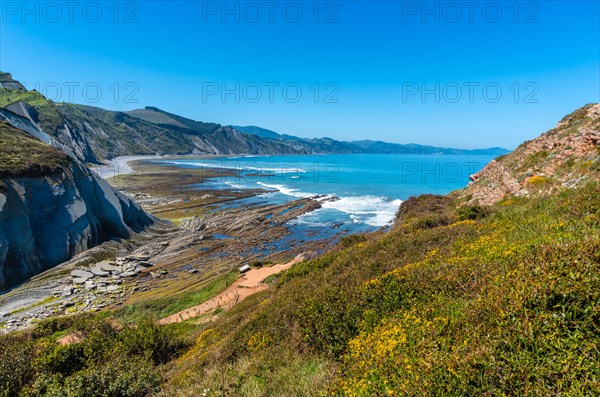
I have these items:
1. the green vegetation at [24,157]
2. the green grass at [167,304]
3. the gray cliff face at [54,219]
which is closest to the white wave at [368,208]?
the green grass at [167,304]

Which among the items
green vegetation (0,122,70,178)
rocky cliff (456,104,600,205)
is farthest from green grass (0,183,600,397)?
green vegetation (0,122,70,178)

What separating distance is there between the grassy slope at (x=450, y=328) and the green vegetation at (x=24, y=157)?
3231 centimetres

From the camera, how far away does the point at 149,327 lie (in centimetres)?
1201

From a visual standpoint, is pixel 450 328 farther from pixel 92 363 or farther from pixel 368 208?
pixel 368 208

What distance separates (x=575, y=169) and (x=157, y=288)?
3232cm

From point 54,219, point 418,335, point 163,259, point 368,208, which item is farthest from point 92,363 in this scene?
point 368,208

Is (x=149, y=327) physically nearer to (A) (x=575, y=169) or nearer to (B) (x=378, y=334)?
(B) (x=378, y=334)

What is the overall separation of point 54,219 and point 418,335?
36.4 meters

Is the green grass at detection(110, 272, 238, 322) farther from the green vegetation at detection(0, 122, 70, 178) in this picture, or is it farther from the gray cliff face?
the green vegetation at detection(0, 122, 70, 178)

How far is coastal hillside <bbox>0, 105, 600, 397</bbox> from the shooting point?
3.41 meters

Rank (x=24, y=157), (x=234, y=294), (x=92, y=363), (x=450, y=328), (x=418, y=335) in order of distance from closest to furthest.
Answer: (x=450, y=328) < (x=418, y=335) < (x=92, y=363) < (x=234, y=294) < (x=24, y=157)

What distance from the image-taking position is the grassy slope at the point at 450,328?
11.0 ft

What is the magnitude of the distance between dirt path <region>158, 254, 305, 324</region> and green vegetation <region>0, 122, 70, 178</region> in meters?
22.3

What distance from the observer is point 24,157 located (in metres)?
30.1
